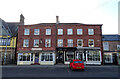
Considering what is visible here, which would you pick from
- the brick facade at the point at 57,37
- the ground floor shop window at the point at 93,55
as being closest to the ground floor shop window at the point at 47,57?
the brick facade at the point at 57,37

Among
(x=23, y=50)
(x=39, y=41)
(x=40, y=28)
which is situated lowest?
(x=23, y=50)

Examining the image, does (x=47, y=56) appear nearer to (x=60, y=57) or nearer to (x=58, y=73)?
(x=60, y=57)

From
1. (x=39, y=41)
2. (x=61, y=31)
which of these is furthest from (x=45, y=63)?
(x=61, y=31)

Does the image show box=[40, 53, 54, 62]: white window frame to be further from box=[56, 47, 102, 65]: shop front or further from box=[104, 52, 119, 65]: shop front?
box=[104, 52, 119, 65]: shop front

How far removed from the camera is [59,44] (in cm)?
2362

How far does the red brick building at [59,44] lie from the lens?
22.7 metres

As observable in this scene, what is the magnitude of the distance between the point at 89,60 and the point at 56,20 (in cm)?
1464

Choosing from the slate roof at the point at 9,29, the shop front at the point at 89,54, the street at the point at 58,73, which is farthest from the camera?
the slate roof at the point at 9,29

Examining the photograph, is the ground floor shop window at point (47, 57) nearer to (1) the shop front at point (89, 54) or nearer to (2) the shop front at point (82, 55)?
(2) the shop front at point (82, 55)

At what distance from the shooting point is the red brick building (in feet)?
74.4

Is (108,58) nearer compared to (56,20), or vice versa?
(108,58)

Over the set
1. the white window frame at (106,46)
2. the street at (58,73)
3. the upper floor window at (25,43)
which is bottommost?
the street at (58,73)

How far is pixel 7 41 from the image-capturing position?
24.7 metres

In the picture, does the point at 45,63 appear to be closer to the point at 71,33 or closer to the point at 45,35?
the point at 45,35
